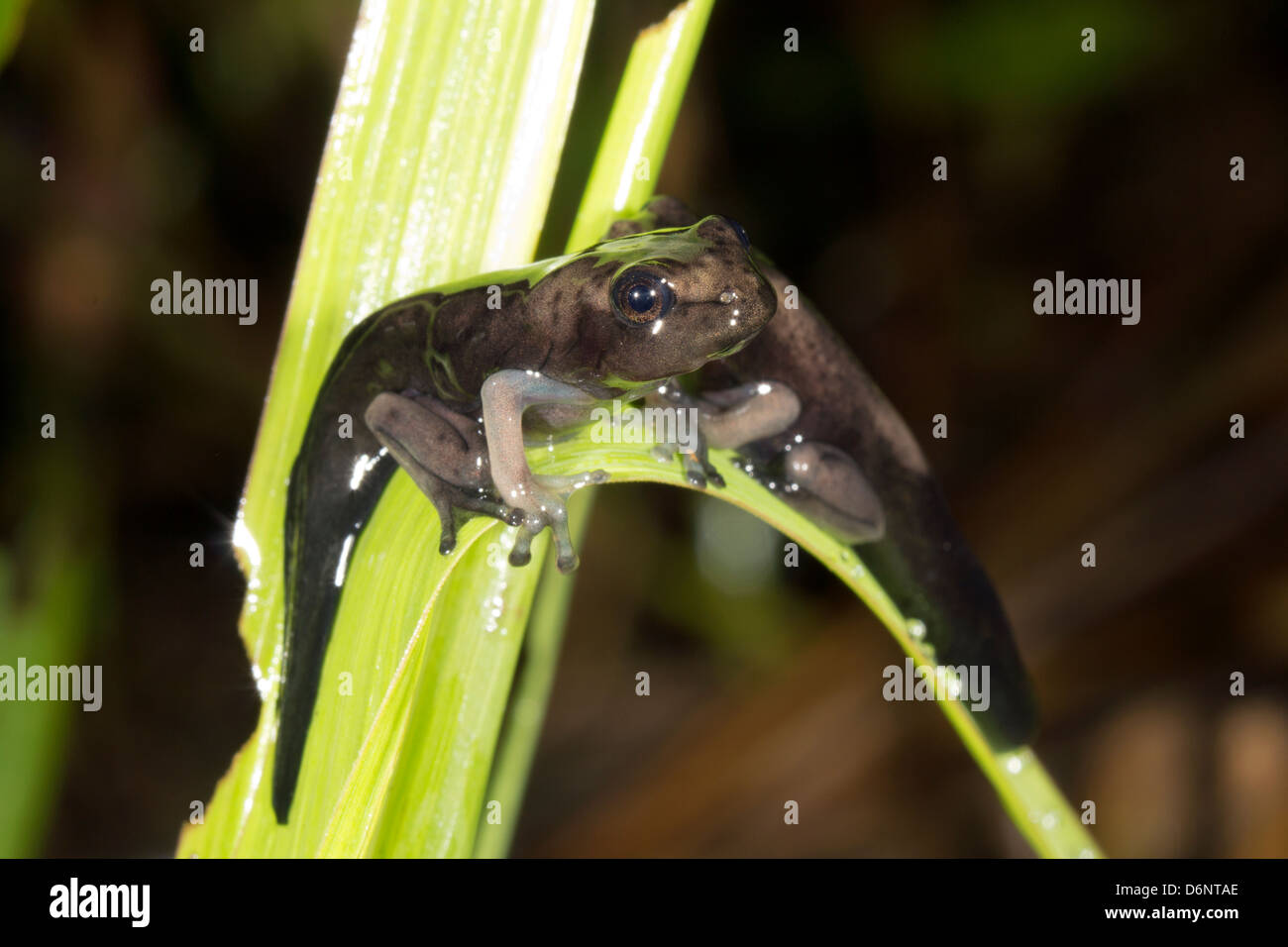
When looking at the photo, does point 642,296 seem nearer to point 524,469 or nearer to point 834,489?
point 524,469

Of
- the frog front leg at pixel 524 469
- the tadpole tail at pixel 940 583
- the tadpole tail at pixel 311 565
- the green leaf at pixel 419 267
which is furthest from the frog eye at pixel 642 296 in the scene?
the tadpole tail at pixel 940 583

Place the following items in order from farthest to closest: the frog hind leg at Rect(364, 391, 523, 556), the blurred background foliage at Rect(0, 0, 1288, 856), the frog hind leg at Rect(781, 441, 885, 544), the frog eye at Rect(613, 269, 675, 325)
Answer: the blurred background foliage at Rect(0, 0, 1288, 856) < the frog hind leg at Rect(781, 441, 885, 544) < the frog eye at Rect(613, 269, 675, 325) < the frog hind leg at Rect(364, 391, 523, 556)

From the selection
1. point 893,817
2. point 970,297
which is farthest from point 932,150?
point 893,817

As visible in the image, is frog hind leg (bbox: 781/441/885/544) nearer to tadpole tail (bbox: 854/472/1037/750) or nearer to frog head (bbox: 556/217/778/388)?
tadpole tail (bbox: 854/472/1037/750)

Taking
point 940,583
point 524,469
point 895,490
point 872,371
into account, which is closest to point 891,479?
point 895,490

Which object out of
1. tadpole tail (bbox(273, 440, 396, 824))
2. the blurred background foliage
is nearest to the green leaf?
tadpole tail (bbox(273, 440, 396, 824))
